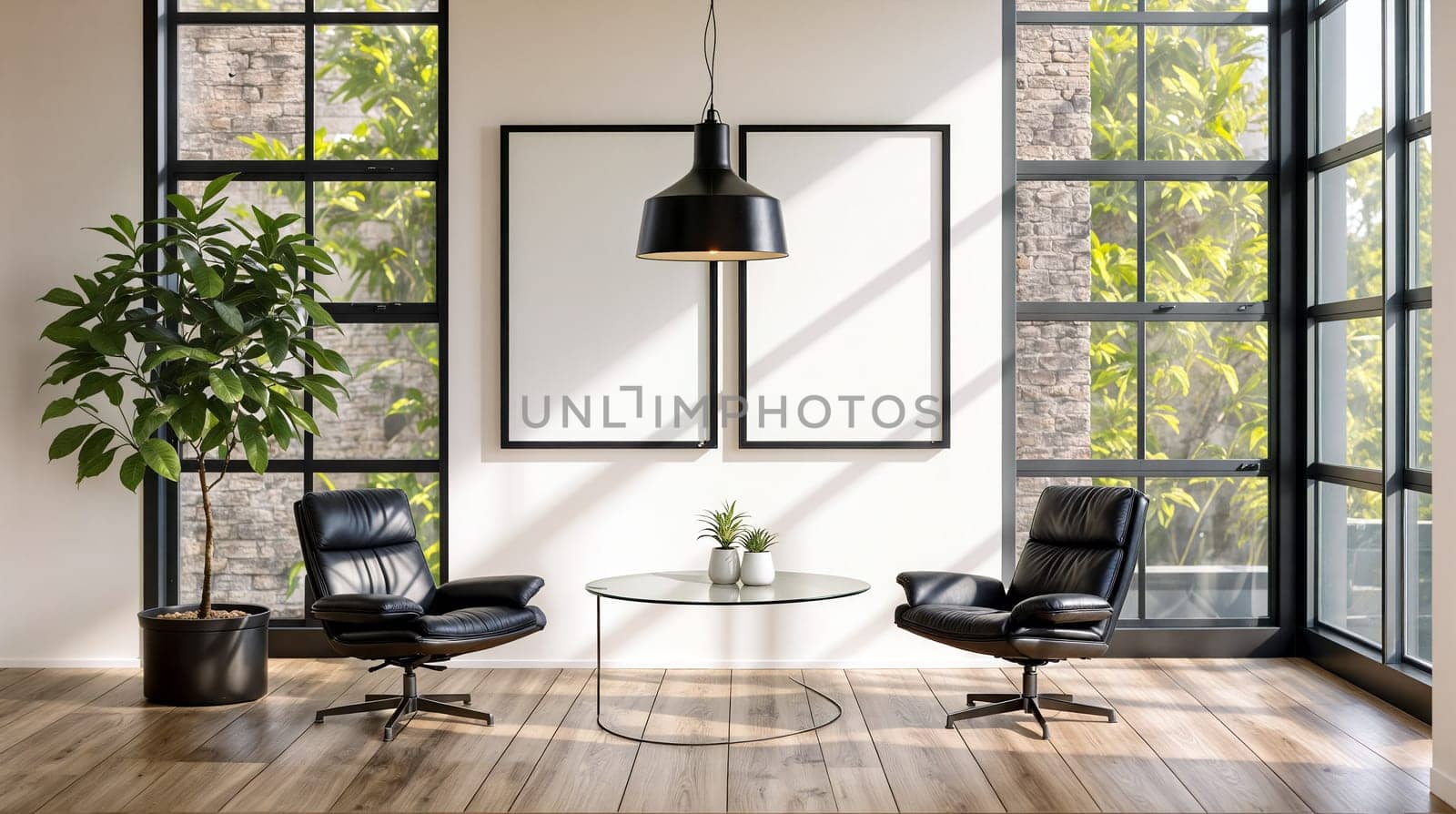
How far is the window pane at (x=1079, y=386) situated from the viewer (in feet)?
18.5

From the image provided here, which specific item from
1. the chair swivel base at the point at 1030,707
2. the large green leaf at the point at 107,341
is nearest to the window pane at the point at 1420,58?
the chair swivel base at the point at 1030,707

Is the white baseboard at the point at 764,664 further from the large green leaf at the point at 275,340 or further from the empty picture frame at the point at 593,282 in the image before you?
the large green leaf at the point at 275,340

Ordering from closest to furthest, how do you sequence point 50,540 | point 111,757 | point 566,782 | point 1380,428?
point 566,782 < point 111,757 < point 1380,428 < point 50,540

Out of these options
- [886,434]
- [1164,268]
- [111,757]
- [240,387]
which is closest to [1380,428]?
[1164,268]

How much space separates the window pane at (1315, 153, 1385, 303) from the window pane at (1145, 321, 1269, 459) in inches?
16.4

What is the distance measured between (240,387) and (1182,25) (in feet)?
15.2

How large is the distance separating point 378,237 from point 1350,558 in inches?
187

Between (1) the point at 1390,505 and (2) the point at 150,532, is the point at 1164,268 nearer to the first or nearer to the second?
(1) the point at 1390,505

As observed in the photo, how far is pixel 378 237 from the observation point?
18.4 feet

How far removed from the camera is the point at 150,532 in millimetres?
5504

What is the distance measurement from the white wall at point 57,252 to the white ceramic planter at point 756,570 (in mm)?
2993

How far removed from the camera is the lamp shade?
377 cm

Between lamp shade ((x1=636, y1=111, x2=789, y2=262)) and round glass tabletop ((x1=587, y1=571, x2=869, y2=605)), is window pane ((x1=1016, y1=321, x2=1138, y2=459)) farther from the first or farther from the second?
lamp shade ((x1=636, y1=111, x2=789, y2=262))

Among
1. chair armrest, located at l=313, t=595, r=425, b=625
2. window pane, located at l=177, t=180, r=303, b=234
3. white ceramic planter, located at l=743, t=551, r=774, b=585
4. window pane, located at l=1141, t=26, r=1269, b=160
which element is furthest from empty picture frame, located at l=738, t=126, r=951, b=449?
window pane, located at l=177, t=180, r=303, b=234
